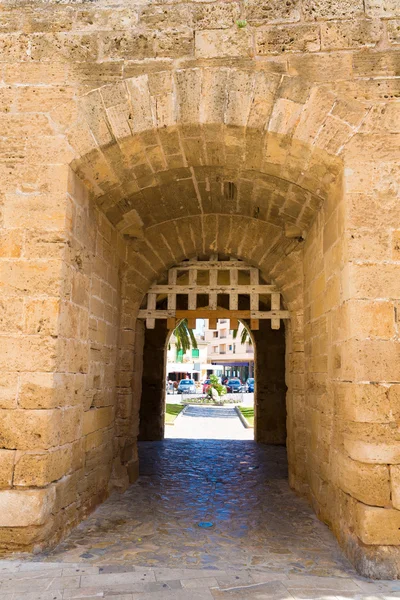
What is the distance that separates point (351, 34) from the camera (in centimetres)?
325

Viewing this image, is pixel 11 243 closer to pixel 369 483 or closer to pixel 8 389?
pixel 8 389

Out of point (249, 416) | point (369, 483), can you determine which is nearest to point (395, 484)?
point (369, 483)

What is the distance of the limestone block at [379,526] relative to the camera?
2.62 meters

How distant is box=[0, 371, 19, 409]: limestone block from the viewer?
9.62ft

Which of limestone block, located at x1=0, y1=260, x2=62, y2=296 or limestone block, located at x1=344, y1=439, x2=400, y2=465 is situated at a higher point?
limestone block, located at x1=0, y1=260, x2=62, y2=296

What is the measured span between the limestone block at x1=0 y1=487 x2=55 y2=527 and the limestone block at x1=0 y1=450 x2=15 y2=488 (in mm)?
53

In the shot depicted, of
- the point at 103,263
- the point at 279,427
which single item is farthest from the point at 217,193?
the point at 279,427

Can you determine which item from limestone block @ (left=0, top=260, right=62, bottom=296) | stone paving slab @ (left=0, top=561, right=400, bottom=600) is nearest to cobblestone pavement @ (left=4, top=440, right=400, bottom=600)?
stone paving slab @ (left=0, top=561, right=400, bottom=600)

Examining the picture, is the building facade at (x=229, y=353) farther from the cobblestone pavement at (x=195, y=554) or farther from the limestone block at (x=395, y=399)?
the limestone block at (x=395, y=399)

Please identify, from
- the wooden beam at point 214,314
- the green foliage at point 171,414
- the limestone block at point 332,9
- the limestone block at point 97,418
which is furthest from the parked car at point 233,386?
the limestone block at point 332,9

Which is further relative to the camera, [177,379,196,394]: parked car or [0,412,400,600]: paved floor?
[177,379,196,394]: parked car

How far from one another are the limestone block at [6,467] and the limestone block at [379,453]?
2148 millimetres

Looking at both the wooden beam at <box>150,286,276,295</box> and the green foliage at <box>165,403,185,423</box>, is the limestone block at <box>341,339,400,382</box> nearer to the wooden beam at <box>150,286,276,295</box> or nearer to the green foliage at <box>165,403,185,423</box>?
the wooden beam at <box>150,286,276,295</box>

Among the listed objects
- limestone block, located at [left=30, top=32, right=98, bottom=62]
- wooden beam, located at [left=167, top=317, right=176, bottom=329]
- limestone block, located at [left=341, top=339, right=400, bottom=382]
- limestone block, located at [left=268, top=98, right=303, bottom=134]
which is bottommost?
limestone block, located at [left=341, top=339, right=400, bottom=382]
